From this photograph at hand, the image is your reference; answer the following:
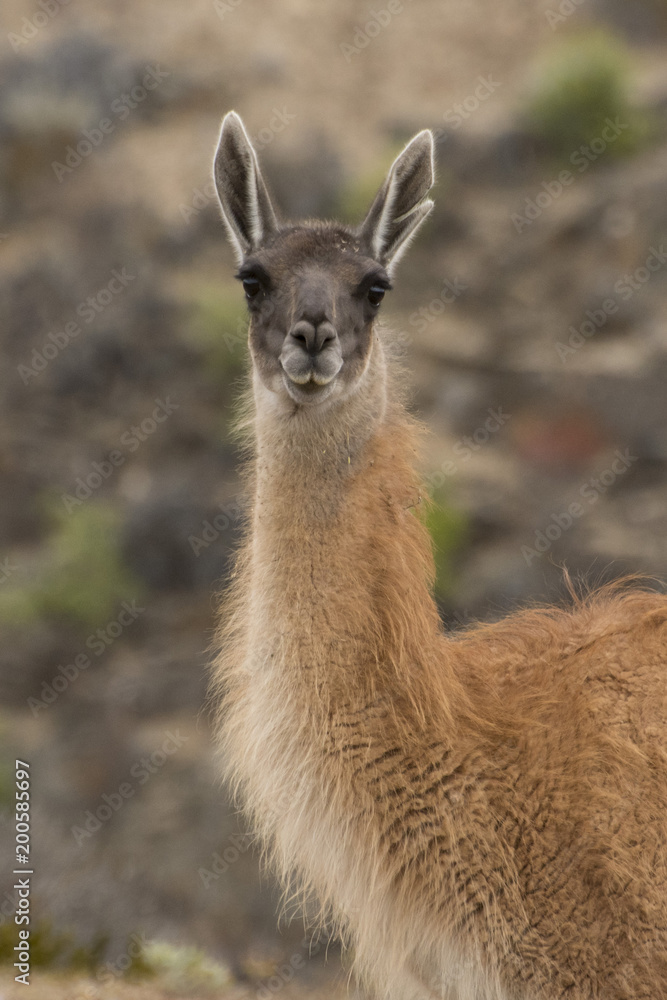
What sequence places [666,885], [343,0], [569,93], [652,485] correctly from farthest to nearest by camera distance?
[343,0] < [569,93] < [652,485] < [666,885]

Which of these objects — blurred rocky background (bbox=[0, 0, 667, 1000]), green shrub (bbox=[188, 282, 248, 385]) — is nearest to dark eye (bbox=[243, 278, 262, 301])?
blurred rocky background (bbox=[0, 0, 667, 1000])

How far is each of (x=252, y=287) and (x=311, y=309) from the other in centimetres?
47

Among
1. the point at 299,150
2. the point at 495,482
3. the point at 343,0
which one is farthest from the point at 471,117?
the point at 495,482

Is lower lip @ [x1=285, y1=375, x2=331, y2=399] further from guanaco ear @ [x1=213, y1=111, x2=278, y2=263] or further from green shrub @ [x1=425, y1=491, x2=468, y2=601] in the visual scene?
green shrub @ [x1=425, y1=491, x2=468, y2=601]

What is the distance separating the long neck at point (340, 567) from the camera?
11.5 feet

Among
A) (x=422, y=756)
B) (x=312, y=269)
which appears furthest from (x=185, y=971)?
(x=312, y=269)

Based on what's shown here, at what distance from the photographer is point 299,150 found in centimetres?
1811

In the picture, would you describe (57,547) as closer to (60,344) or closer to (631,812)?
(60,344)

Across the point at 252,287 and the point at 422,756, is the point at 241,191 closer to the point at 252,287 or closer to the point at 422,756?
the point at 252,287

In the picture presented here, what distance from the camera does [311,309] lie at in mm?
3607

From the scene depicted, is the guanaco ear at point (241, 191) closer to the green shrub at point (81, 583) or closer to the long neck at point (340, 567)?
the long neck at point (340, 567)

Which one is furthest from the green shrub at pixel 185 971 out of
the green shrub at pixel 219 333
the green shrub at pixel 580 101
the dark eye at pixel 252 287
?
the green shrub at pixel 580 101

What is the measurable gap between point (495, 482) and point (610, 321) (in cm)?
316

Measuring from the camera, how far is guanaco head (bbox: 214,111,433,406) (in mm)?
3611
